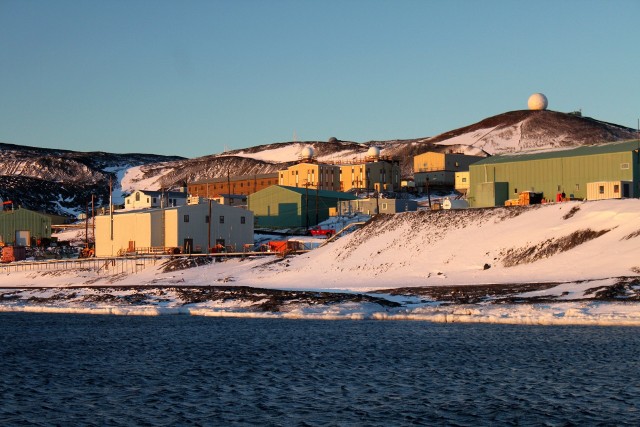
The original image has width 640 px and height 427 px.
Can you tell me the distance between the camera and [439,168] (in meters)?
185

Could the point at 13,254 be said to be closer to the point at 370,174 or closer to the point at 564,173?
the point at 564,173

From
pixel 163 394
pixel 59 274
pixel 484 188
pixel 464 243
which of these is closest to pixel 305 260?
pixel 464 243

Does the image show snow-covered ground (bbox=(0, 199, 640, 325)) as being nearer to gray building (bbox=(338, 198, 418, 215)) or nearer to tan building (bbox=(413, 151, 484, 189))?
gray building (bbox=(338, 198, 418, 215))

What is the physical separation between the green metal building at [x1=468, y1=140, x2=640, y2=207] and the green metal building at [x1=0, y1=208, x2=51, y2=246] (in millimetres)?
76941

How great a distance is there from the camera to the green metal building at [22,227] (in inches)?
5571

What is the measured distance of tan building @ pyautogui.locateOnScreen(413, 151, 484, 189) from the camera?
18312 centimetres

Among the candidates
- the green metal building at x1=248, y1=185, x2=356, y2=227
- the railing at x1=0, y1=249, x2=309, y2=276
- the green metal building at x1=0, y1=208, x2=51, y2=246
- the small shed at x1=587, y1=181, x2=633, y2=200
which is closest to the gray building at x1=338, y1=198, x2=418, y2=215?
the green metal building at x1=248, y1=185, x2=356, y2=227

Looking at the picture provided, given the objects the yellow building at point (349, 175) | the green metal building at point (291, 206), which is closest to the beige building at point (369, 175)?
the yellow building at point (349, 175)

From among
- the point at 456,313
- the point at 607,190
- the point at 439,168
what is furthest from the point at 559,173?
the point at 439,168

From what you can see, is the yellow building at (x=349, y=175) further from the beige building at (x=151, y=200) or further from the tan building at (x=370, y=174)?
the beige building at (x=151, y=200)

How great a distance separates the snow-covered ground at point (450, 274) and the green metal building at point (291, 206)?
141 ft

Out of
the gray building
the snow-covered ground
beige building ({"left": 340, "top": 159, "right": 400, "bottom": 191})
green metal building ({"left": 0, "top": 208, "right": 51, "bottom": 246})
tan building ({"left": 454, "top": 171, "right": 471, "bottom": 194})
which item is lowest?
the snow-covered ground

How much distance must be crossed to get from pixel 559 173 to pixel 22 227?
297 ft

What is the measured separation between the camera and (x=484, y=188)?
92.6m
